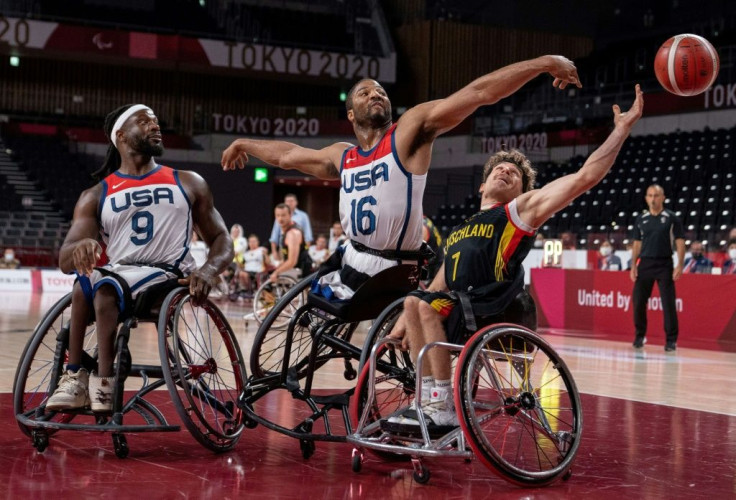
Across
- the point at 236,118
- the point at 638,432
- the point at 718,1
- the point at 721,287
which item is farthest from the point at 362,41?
the point at 638,432

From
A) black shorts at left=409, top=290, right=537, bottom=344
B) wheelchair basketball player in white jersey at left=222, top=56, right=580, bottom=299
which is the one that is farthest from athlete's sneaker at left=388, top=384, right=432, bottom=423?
wheelchair basketball player in white jersey at left=222, top=56, right=580, bottom=299

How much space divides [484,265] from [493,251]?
7cm

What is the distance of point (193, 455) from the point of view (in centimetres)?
427

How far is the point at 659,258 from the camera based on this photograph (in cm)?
1045

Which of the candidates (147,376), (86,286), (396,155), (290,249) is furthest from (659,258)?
(86,286)

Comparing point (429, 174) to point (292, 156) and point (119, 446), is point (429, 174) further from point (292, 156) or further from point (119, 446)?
point (119, 446)

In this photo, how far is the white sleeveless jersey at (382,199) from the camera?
431 cm

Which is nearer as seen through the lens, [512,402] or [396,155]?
[512,402]

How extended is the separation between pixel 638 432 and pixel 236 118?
2571cm

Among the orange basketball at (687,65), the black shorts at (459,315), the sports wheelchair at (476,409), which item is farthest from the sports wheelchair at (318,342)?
the orange basketball at (687,65)

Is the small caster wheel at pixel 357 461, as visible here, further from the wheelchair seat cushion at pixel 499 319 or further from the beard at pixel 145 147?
the beard at pixel 145 147

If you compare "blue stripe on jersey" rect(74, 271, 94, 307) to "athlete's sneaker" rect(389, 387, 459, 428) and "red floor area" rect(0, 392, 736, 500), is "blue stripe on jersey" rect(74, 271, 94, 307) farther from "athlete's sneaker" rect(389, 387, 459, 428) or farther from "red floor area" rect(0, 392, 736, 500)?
"athlete's sneaker" rect(389, 387, 459, 428)

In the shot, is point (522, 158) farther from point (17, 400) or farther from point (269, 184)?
point (269, 184)

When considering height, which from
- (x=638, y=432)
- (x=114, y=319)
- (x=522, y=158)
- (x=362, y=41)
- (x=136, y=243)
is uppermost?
(x=362, y=41)
